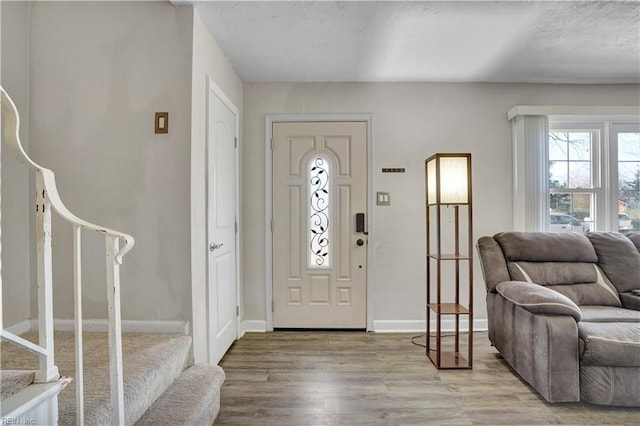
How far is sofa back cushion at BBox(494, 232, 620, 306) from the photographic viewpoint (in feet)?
8.29

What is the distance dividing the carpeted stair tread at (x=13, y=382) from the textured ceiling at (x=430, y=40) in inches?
82.4

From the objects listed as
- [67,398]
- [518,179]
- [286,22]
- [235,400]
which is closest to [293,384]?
[235,400]

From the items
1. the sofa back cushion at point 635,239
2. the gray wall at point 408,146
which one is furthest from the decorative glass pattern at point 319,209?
the sofa back cushion at point 635,239

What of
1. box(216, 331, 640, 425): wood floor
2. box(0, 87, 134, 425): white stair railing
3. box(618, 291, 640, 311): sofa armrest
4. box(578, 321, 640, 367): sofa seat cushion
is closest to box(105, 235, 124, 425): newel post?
box(0, 87, 134, 425): white stair railing

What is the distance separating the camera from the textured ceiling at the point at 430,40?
2129 mm

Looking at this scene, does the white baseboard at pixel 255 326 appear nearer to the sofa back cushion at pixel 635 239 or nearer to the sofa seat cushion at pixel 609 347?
the sofa seat cushion at pixel 609 347

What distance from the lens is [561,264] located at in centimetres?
264

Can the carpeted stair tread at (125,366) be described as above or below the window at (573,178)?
below

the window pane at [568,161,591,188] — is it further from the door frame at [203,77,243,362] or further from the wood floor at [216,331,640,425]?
the door frame at [203,77,243,362]

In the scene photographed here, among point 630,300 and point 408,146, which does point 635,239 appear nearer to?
point 630,300

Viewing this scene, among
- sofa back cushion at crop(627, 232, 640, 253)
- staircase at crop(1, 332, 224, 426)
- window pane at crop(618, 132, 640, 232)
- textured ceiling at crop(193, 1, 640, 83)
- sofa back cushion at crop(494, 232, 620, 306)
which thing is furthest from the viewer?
window pane at crop(618, 132, 640, 232)

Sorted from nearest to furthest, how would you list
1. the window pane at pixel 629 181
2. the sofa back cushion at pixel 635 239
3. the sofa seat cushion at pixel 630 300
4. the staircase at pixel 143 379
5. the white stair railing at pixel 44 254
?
the white stair railing at pixel 44 254 → the staircase at pixel 143 379 → the sofa seat cushion at pixel 630 300 → the sofa back cushion at pixel 635 239 → the window pane at pixel 629 181

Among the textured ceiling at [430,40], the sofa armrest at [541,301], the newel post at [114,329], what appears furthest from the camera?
the textured ceiling at [430,40]

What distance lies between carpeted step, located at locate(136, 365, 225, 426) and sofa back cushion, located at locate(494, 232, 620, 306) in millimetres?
2288
